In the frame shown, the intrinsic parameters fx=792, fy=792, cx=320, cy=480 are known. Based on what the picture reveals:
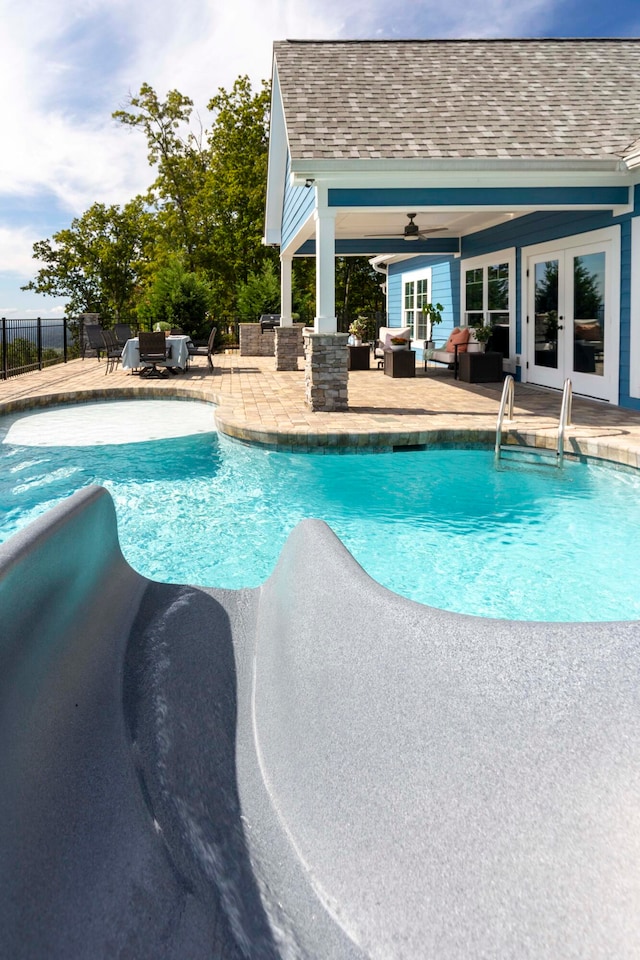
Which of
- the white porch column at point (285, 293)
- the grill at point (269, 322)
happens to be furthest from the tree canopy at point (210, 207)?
the white porch column at point (285, 293)

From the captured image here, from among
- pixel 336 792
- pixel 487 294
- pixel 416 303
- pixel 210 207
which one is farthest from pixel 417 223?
pixel 210 207

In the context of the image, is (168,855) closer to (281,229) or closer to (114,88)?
(281,229)

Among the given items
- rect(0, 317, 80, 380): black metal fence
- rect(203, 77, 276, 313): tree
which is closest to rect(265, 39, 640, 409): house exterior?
rect(0, 317, 80, 380): black metal fence

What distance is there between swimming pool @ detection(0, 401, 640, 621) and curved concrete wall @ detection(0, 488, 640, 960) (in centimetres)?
260

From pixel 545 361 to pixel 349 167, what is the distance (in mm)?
4927

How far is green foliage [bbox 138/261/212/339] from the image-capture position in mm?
22172

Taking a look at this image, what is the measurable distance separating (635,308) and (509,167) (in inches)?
88.9

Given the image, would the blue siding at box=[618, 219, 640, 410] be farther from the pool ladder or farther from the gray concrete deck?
the pool ladder

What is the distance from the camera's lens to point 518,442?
8.30 m

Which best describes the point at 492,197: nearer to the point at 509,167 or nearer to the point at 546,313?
the point at 509,167

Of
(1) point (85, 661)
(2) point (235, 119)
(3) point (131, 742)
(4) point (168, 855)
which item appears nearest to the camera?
(4) point (168, 855)

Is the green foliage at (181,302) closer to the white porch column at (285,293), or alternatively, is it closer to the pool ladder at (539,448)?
the white porch column at (285,293)

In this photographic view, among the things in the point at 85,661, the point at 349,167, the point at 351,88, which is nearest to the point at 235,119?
the point at 351,88

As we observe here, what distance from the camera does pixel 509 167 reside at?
365 inches
